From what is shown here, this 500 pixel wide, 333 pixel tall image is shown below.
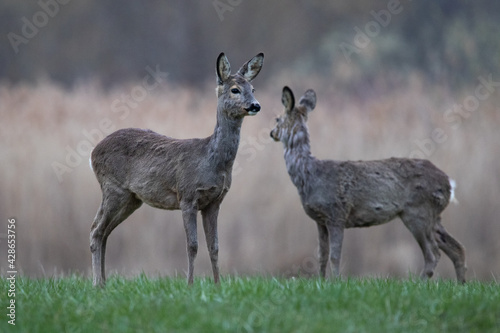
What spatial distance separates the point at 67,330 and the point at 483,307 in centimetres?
318

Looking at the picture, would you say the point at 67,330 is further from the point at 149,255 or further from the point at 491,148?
the point at 491,148

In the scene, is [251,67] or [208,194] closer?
[208,194]

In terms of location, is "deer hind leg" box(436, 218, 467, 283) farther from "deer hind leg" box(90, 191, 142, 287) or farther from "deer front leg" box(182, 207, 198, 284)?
"deer hind leg" box(90, 191, 142, 287)

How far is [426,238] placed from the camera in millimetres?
9039

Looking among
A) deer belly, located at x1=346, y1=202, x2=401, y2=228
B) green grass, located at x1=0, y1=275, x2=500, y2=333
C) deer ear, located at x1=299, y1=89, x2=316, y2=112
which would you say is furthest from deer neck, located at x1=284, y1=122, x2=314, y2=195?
green grass, located at x1=0, y1=275, x2=500, y2=333

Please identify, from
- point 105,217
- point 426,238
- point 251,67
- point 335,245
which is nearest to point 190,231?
point 105,217

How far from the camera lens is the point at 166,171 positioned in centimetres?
762

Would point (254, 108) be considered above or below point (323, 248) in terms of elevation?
above

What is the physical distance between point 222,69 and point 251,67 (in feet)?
1.29

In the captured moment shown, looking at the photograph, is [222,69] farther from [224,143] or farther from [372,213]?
[372,213]

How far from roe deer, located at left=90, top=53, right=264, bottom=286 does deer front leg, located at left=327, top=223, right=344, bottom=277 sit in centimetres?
174

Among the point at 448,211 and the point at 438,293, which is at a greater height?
the point at 448,211

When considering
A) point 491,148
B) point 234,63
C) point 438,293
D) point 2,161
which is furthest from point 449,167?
Result: point 2,161

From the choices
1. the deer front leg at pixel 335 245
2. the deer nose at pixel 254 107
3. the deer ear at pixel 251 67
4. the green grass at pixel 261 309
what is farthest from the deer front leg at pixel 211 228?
the deer front leg at pixel 335 245
